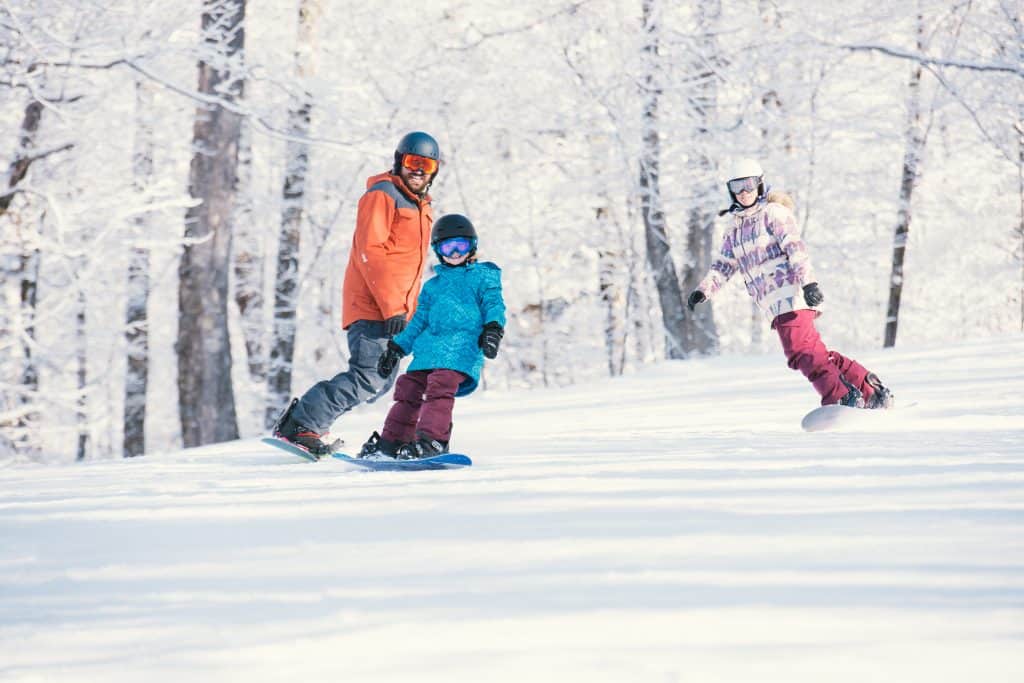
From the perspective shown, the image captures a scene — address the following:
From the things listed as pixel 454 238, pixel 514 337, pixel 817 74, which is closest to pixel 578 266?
pixel 514 337

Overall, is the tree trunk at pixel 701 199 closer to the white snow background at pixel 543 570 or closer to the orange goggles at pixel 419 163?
the orange goggles at pixel 419 163

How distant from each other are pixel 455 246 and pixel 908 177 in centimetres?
1406

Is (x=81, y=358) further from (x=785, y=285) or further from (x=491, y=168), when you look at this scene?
(x=785, y=285)

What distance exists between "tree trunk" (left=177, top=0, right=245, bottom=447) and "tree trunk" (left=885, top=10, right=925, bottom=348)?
438 inches

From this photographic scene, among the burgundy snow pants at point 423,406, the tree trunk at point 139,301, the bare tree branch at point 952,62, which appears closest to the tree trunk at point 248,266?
the tree trunk at point 139,301

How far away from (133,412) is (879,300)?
17.7m

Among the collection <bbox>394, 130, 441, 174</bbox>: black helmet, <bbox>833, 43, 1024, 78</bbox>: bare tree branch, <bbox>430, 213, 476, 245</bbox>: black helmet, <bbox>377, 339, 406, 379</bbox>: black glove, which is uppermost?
<bbox>833, 43, 1024, 78</bbox>: bare tree branch

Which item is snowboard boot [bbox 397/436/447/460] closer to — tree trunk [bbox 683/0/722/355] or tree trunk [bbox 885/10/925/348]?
tree trunk [bbox 683/0/722/355]

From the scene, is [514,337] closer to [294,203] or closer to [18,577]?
[294,203]

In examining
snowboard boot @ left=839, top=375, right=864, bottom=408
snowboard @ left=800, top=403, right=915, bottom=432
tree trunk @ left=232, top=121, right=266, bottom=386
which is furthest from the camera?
tree trunk @ left=232, top=121, right=266, bottom=386

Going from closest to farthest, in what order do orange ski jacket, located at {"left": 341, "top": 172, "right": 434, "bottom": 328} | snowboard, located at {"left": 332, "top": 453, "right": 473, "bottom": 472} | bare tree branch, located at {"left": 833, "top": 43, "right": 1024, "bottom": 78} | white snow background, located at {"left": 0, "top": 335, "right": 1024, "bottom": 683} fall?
white snow background, located at {"left": 0, "top": 335, "right": 1024, "bottom": 683}
snowboard, located at {"left": 332, "top": 453, "right": 473, "bottom": 472}
orange ski jacket, located at {"left": 341, "top": 172, "right": 434, "bottom": 328}
bare tree branch, located at {"left": 833, "top": 43, "right": 1024, "bottom": 78}

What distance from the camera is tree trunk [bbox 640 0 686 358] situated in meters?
12.8

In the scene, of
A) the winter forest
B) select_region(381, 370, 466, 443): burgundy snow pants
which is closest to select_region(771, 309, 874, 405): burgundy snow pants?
select_region(381, 370, 466, 443): burgundy snow pants

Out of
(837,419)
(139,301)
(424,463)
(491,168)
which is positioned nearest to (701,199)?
(491,168)
